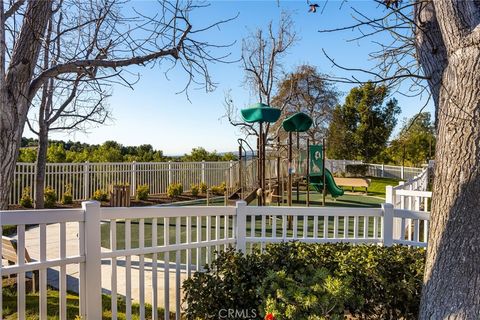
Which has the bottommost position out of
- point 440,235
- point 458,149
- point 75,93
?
point 440,235

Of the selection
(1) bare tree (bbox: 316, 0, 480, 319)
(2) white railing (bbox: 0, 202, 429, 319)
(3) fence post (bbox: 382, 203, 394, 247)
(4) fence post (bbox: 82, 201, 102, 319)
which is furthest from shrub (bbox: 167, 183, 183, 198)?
(1) bare tree (bbox: 316, 0, 480, 319)

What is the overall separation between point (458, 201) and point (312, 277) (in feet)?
3.53

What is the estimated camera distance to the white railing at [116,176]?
9789mm

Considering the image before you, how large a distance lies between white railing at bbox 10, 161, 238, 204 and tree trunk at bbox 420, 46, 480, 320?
7.84 metres

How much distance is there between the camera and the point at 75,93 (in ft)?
20.1

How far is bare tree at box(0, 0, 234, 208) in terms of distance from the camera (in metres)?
2.44

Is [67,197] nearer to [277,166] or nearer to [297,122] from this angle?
[277,166]

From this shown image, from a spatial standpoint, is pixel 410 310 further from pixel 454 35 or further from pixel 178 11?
pixel 178 11

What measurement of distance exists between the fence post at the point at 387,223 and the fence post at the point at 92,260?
9.53ft

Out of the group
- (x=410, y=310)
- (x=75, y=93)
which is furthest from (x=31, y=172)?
(x=410, y=310)

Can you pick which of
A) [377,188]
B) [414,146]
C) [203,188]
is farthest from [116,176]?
[414,146]

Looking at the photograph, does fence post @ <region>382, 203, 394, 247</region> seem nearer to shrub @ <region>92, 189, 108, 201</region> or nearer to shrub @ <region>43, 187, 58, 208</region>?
shrub @ <region>43, 187, 58, 208</region>

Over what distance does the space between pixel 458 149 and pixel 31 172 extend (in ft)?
35.2

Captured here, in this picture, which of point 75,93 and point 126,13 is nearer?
point 126,13
